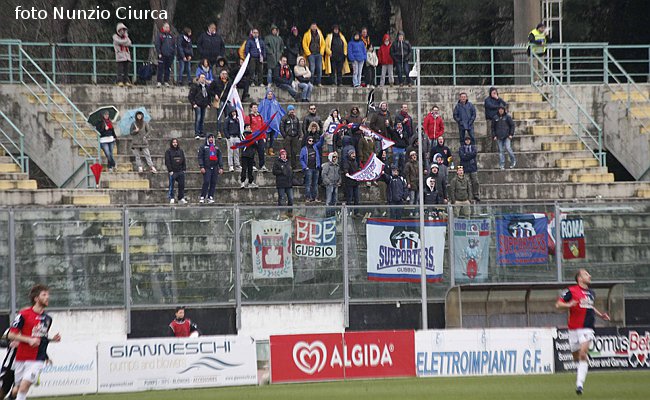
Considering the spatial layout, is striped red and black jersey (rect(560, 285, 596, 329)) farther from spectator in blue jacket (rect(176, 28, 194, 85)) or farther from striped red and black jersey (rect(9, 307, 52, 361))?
spectator in blue jacket (rect(176, 28, 194, 85))

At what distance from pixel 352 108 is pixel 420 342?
1305cm

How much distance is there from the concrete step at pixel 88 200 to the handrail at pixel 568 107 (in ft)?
45.1

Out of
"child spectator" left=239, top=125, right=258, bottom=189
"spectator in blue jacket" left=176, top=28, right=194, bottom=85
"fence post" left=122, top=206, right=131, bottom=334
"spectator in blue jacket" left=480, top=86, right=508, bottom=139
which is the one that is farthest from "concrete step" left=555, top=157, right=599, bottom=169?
"fence post" left=122, top=206, right=131, bottom=334

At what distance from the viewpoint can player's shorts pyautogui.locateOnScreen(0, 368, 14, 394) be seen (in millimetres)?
19375

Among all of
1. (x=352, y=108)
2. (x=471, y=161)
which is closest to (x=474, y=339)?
(x=471, y=161)

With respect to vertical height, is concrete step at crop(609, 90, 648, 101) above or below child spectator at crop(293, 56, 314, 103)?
below

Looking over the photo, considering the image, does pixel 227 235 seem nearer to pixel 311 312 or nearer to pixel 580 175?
pixel 311 312

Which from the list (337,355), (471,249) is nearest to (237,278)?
(471,249)

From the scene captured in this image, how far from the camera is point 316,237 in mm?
29828

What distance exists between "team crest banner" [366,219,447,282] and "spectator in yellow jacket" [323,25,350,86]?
991 centimetres

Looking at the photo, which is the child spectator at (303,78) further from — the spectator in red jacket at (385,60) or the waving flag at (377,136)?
the waving flag at (377,136)

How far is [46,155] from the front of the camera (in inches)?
1396

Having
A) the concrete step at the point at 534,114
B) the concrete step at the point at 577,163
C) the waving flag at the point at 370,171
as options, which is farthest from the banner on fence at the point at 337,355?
the concrete step at the point at 534,114

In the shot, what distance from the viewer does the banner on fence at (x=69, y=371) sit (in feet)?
73.0
